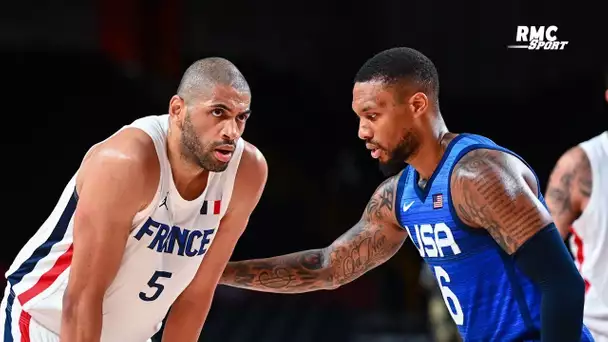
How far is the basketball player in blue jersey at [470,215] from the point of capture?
277 cm

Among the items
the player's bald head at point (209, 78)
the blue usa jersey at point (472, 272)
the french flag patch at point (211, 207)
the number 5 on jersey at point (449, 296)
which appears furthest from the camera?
the french flag patch at point (211, 207)

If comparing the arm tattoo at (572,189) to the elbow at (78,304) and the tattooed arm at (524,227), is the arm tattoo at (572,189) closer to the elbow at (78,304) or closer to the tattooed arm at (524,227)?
the tattooed arm at (524,227)

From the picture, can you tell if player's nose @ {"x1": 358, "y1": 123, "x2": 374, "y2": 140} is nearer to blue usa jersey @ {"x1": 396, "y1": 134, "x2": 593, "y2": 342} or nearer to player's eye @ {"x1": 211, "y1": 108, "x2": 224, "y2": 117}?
blue usa jersey @ {"x1": 396, "y1": 134, "x2": 593, "y2": 342}

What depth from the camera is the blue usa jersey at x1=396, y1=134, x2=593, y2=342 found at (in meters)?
2.97

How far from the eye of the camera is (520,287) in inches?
117

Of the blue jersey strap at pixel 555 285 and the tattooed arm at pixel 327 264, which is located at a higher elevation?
the blue jersey strap at pixel 555 285

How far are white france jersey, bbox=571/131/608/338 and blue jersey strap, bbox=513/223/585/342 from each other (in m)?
1.45

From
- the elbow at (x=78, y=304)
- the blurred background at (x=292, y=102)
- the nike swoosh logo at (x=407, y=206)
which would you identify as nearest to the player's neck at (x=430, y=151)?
the nike swoosh logo at (x=407, y=206)

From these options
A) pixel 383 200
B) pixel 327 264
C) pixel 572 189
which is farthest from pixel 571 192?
pixel 327 264

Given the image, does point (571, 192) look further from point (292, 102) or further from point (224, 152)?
point (292, 102)

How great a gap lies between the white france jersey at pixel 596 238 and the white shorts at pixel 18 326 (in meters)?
2.31

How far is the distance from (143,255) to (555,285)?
55.3 inches

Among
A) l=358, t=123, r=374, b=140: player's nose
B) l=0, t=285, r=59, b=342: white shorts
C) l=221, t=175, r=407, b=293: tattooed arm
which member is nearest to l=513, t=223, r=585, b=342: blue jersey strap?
l=358, t=123, r=374, b=140: player's nose

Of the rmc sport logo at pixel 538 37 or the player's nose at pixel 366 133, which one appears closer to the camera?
the player's nose at pixel 366 133
